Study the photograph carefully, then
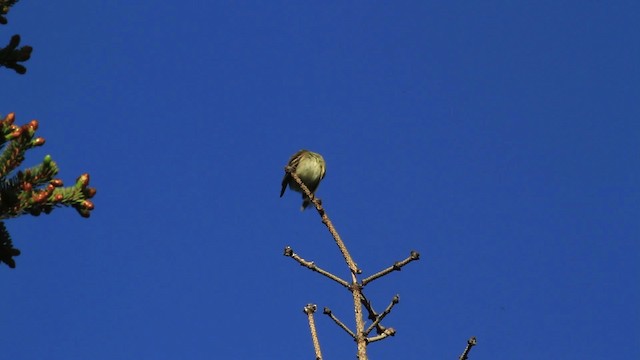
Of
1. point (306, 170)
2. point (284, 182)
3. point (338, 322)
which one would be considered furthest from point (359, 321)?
point (284, 182)

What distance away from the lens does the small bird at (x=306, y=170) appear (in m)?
14.0

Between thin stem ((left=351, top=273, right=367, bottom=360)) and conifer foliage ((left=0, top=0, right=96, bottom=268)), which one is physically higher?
conifer foliage ((left=0, top=0, right=96, bottom=268))

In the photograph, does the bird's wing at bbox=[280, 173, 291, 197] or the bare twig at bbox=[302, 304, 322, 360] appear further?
the bird's wing at bbox=[280, 173, 291, 197]

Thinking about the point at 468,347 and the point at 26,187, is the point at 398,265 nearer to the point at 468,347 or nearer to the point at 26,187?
the point at 468,347

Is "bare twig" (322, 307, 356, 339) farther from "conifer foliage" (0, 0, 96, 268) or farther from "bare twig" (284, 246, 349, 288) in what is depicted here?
"conifer foliage" (0, 0, 96, 268)

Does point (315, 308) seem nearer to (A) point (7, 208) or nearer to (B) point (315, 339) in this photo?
(B) point (315, 339)

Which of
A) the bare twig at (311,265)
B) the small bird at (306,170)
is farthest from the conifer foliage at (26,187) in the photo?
the small bird at (306,170)

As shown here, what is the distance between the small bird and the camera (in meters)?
→ 14.0

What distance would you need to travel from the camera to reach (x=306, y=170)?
45.8ft

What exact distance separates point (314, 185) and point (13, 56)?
10.2 m

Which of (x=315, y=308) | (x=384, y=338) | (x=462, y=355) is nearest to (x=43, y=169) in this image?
(x=315, y=308)

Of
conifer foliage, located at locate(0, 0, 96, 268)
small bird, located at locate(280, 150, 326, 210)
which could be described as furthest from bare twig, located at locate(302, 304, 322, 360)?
small bird, located at locate(280, 150, 326, 210)

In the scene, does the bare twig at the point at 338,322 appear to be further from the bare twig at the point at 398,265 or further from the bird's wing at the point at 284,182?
the bird's wing at the point at 284,182

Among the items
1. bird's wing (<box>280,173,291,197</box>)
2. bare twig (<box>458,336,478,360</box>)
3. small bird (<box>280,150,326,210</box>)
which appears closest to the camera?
bare twig (<box>458,336,478,360</box>)
